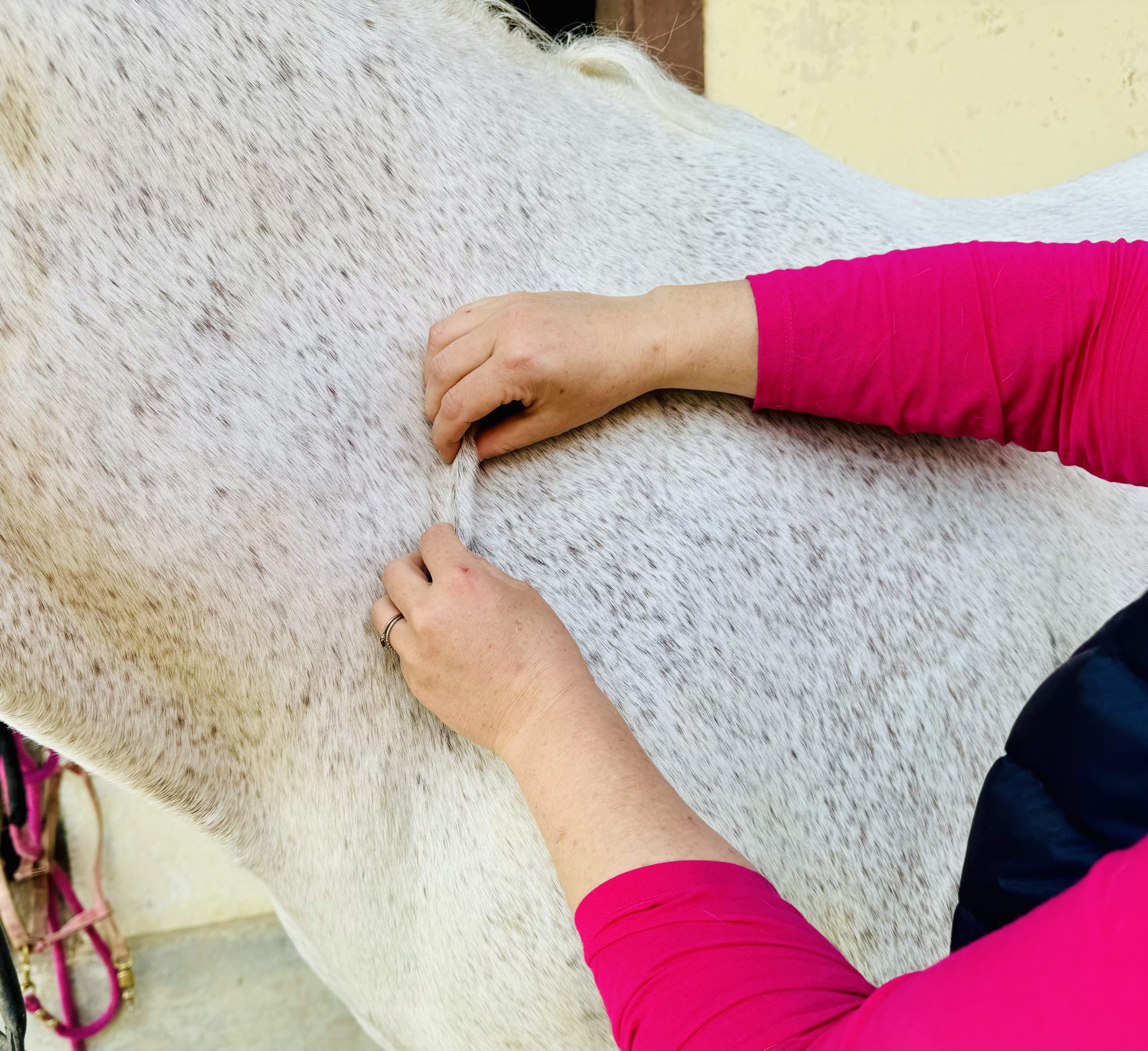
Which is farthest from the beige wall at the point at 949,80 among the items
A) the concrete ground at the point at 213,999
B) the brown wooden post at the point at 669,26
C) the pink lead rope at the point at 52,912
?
the concrete ground at the point at 213,999

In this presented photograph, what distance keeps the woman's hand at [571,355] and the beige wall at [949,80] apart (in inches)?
58.8

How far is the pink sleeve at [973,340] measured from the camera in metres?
0.56

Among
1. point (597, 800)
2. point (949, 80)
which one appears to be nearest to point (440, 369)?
point (597, 800)

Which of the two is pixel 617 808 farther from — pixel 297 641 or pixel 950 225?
pixel 950 225

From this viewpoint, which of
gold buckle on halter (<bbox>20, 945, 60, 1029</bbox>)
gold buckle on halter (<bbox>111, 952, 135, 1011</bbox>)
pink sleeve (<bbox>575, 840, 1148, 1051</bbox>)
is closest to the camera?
pink sleeve (<bbox>575, 840, 1148, 1051</bbox>)

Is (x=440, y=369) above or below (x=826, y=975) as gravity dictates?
above

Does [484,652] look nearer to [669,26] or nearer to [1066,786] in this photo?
[1066,786]

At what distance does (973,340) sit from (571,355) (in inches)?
10.6

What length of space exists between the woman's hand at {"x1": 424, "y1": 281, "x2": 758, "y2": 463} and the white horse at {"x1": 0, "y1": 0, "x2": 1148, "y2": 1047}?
0.10 ft

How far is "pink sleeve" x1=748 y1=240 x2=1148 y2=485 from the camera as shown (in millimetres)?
560

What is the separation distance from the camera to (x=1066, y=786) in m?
0.40

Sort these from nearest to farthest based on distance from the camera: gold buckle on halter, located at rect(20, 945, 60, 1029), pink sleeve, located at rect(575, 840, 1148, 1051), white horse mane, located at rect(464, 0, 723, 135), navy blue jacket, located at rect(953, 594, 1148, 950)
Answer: pink sleeve, located at rect(575, 840, 1148, 1051)
navy blue jacket, located at rect(953, 594, 1148, 950)
white horse mane, located at rect(464, 0, 723, 135)
gold buckle on halter, located at rect(20, 945, 60, 1029)

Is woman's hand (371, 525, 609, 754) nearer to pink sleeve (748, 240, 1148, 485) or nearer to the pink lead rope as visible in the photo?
pink sleeve (748, 240, 1148, 485)

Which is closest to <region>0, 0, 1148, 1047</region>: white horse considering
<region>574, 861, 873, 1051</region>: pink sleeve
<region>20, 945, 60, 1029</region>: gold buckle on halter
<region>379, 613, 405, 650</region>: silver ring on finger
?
<region>379, 613, 405, 650</region>: silver ring on finger
